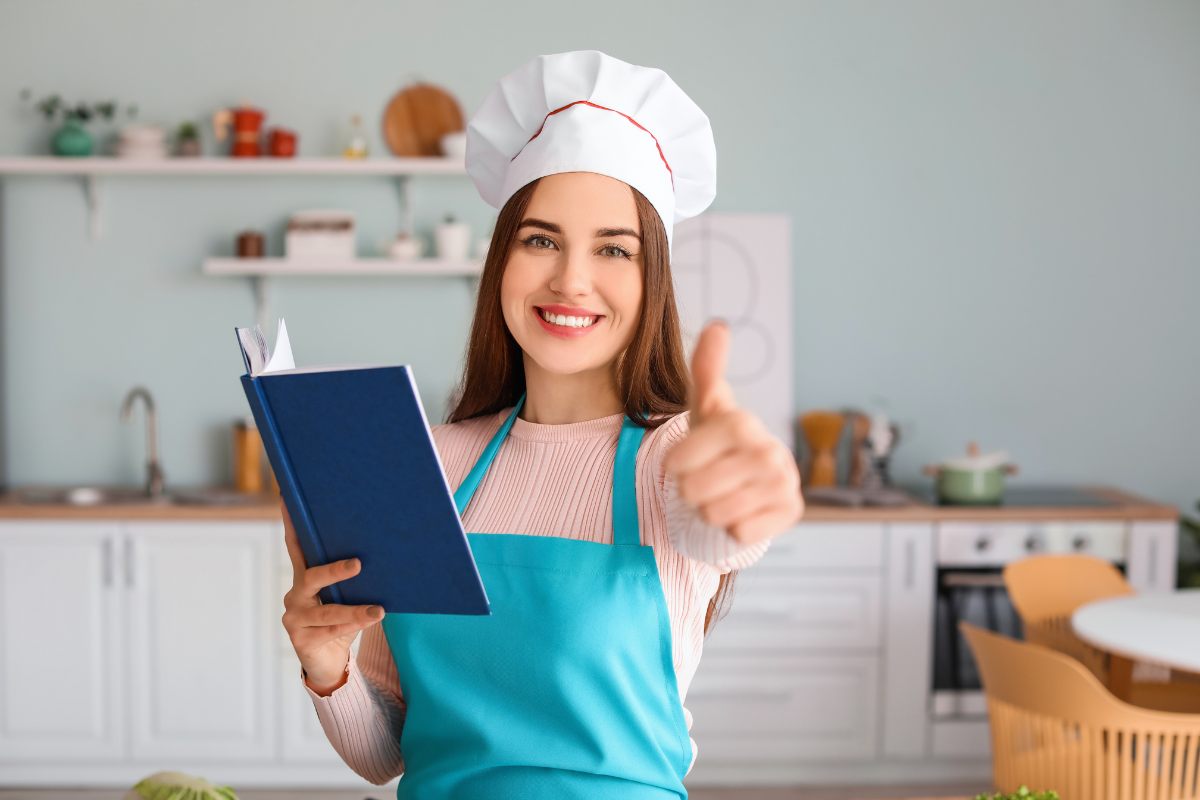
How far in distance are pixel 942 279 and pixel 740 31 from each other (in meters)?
1.17

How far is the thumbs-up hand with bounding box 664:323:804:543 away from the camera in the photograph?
0.82m

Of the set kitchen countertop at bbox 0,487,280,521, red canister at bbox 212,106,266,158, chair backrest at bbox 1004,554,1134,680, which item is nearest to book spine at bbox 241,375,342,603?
chair backrest at bbox 1004,554,1134,680

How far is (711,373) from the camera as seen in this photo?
84 centimetres

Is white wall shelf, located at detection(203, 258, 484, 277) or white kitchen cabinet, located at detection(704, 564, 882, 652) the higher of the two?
white wall shelf, located at detection(203, 258, 484, 277)

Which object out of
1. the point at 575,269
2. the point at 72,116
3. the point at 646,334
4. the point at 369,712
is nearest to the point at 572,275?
the point at 575,269

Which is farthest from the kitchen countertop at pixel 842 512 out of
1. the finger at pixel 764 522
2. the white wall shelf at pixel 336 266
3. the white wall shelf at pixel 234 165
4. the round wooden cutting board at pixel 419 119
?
the finger at pixel 764 522

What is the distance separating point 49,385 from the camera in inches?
157

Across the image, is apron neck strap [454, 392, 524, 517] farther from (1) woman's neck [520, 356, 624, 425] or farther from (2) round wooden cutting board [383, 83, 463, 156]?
(2) round wooden cutting board [383, 83, 463, 156]

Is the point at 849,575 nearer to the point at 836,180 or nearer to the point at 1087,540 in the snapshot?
the point at 1087,540

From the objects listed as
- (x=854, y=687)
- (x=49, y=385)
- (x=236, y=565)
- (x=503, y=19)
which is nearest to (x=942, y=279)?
(x=854, y=687)

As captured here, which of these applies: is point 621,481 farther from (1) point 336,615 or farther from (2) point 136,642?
(2) point 136,642

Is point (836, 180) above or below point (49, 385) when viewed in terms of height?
above

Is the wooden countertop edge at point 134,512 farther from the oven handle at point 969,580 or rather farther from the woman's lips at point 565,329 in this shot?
the woman's lips at point 565,329

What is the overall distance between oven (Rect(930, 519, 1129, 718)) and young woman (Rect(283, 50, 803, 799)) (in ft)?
7.95
